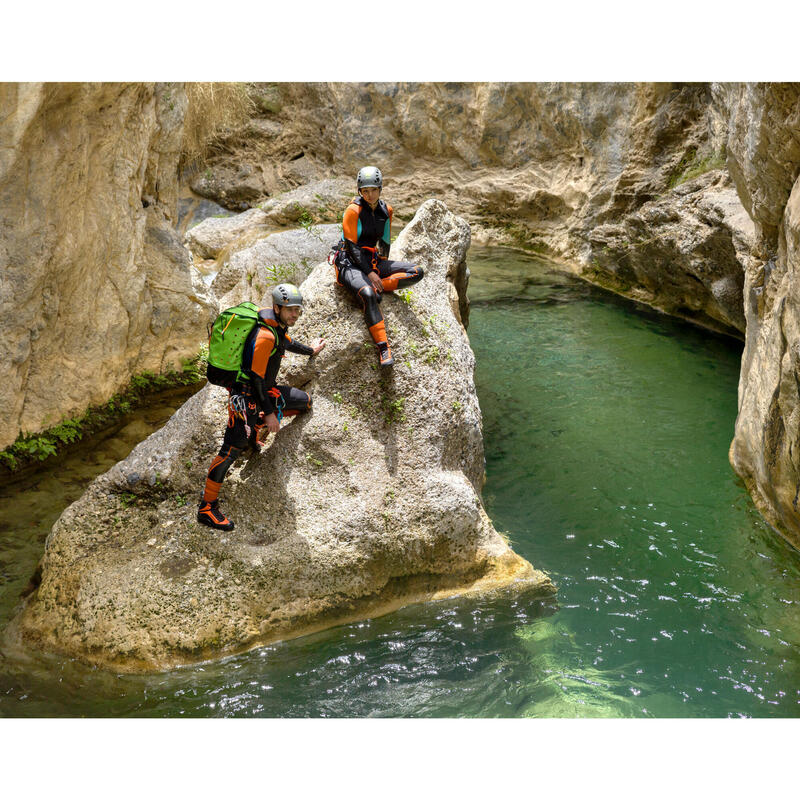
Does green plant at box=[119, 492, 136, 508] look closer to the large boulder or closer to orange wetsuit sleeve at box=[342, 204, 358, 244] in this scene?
the large boulder

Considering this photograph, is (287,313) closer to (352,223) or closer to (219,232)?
(352,223)

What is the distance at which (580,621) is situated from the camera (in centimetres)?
625

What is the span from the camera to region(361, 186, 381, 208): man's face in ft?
21.8

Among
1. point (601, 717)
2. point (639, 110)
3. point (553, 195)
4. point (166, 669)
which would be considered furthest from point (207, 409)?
point (553, 195)

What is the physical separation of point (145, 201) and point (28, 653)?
6366 mm

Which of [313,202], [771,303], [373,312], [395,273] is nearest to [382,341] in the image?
[373,312]

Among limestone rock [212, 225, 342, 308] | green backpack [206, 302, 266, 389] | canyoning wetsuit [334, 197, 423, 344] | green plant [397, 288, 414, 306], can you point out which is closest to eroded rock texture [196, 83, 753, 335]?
green plant [397, 288, 414, 306]

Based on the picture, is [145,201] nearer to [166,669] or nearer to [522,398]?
[522,398]

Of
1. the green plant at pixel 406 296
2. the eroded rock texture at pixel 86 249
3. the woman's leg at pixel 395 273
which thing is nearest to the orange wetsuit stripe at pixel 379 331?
the woman's leg at pixel 395 273

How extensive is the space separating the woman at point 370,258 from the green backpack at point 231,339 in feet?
4.09

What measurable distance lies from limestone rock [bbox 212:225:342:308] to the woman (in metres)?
3.80

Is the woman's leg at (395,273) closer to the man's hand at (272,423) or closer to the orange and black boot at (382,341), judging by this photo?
the orange and black boot at (382,341)

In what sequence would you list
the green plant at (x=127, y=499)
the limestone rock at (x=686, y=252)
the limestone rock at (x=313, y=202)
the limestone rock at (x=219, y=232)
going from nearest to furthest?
1. the green plant at (x=127, y=499)
2. the limestone rock at (x=686, y=252)
3. the limestone rock at (x=219, y=232)
4. the limestone rock at (x=313, y=202)

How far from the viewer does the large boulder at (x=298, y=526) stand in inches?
227
